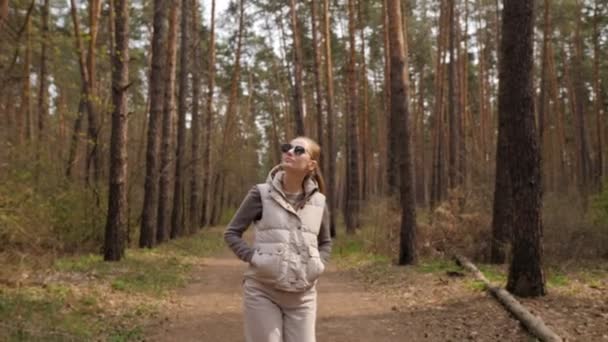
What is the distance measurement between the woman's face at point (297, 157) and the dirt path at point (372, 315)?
408 centimetres

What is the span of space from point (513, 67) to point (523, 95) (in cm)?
46

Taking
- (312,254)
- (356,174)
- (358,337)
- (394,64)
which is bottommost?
(358,337)

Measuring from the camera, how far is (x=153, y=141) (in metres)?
15.2

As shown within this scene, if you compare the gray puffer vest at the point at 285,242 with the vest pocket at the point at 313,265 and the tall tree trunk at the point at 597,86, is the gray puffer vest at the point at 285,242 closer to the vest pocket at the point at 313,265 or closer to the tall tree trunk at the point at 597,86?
the vest pocket at the point at 313,265

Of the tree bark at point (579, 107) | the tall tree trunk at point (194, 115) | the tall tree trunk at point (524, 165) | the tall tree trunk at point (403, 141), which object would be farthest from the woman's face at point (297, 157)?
the tree bark at point (579, 107)

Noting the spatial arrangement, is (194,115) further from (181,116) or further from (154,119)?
(154,119)

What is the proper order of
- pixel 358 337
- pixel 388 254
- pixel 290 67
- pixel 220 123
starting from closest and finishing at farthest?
1. pixel 358 337
2. pixel 388 254
3. pixel 290 67
4. pixel 220 123

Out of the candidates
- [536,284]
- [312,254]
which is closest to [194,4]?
[536,284]

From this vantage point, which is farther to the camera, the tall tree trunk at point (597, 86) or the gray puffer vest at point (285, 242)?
the tall tree trunk at point (597, 86)

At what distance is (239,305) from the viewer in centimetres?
912

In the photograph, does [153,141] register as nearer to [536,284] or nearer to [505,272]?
[505,272]

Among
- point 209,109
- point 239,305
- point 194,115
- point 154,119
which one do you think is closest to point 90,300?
point 239,305

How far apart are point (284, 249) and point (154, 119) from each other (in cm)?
1260

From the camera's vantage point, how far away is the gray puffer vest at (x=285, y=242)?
128 inches
